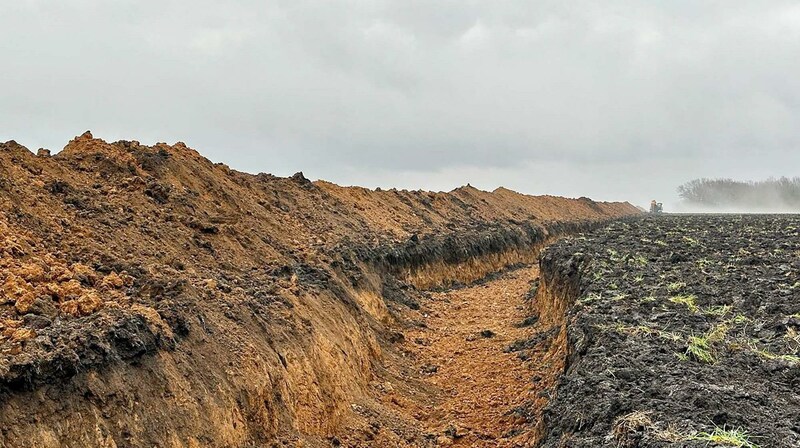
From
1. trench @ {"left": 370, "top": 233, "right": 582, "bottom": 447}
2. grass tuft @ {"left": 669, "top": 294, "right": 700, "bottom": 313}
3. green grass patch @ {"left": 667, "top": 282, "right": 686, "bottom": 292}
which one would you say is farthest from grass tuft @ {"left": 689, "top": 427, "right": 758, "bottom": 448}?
green grass patch @ {"left": 667, "top": 282, "right": 686, "bottom": 292}

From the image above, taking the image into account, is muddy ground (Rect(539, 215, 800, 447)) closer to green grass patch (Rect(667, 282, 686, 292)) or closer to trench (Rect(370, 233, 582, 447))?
green grass patch (Rect(667, 282, 686, 292))

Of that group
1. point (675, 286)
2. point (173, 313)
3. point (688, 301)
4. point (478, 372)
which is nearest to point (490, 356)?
point (478, 372)

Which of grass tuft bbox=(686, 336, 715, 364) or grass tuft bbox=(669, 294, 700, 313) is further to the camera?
grass tuft bbox=(669, 294, 700, 313)

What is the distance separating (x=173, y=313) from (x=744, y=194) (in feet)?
436

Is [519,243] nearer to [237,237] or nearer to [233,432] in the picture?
[237,237]

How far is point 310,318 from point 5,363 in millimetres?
4687

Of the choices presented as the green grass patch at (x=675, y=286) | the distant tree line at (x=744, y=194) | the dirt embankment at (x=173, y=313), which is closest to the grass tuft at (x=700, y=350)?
the green grass patch at (x=675, y=286)

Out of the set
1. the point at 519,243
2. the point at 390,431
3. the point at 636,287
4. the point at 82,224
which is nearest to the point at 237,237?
the point at 82,224

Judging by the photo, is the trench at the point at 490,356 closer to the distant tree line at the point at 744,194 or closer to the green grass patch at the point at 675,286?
the green grass patch at the point at 675,286

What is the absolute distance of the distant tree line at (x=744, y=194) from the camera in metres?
107

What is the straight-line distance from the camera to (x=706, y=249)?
45.2ft

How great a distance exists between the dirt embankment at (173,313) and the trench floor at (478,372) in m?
0.63

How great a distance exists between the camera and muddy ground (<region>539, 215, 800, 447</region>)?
4105 mm

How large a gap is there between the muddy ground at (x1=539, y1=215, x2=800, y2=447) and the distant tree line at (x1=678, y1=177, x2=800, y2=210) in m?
108
